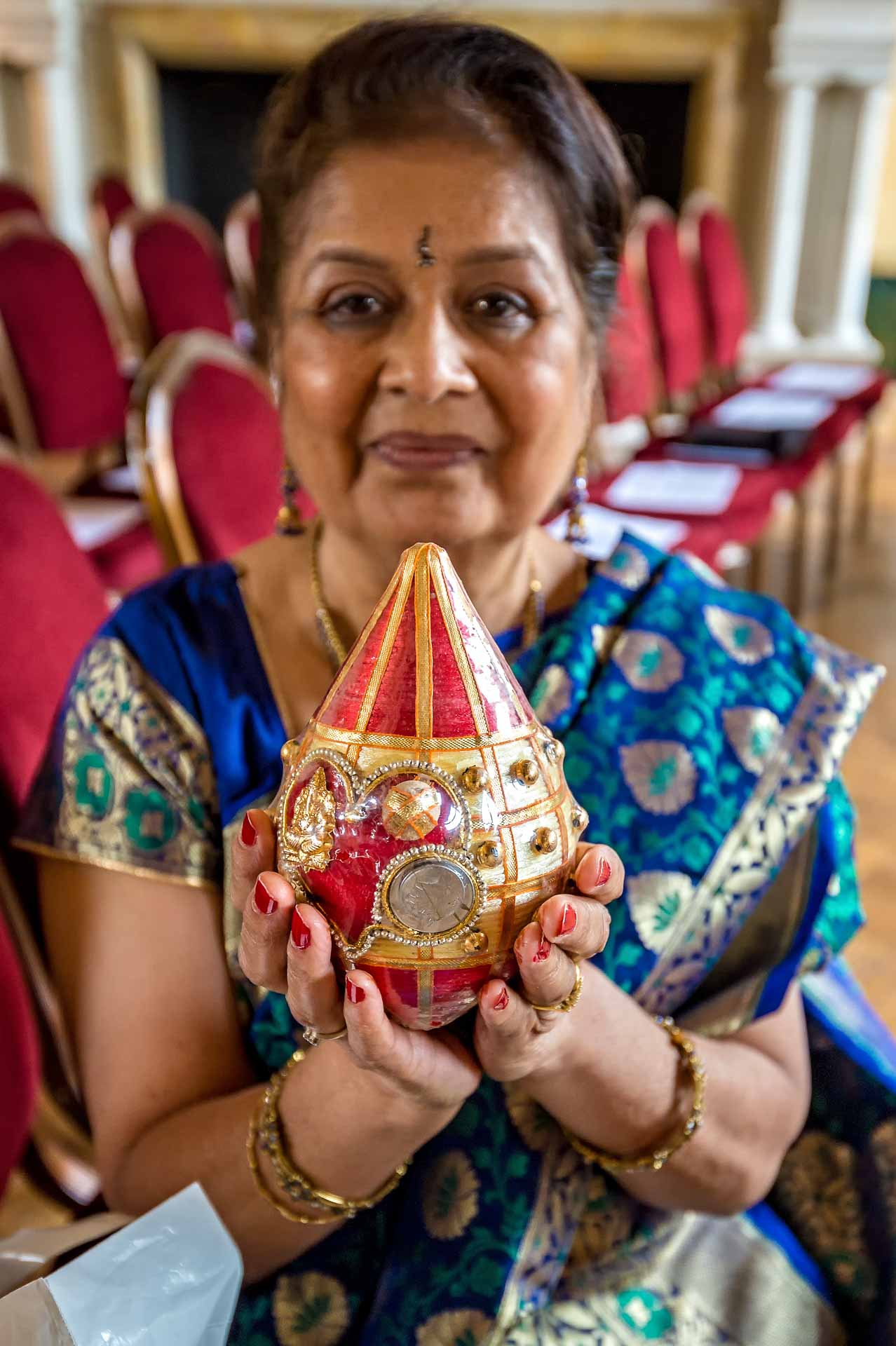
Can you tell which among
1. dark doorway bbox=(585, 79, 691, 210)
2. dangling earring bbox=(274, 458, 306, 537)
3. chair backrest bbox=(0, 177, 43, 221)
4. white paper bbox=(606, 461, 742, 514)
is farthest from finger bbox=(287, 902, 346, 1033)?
dark doorway bbox=(585, 79, 691, 210)

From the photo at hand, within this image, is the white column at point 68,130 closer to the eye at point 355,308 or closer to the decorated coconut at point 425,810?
the eye at point 355,308

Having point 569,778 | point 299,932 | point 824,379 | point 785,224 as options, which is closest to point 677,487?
point 824,379

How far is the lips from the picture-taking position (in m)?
0.76

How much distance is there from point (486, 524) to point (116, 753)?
291mm

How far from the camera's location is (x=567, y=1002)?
536 millimetres

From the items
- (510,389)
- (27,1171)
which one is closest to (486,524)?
(510,389)

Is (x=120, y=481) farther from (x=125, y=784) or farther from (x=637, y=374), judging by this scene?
(x=125, y=784)

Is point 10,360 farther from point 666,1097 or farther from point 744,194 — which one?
point 744,194

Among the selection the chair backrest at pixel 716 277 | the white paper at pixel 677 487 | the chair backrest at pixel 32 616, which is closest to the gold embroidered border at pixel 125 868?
the chair backrest at pixel 32 616

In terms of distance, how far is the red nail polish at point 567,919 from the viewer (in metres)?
0.49

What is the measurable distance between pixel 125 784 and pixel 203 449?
30.2 inches

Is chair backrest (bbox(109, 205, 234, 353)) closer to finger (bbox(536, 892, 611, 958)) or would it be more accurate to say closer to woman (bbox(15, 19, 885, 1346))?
woman (bbox(15, 19, 885, 1346))

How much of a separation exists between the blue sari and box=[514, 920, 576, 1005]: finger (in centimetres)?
27

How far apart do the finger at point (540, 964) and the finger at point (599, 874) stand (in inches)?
1.2
